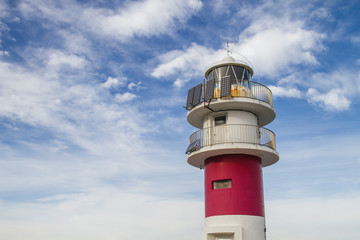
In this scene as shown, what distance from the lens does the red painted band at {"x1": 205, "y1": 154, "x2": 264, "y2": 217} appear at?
19641 mm

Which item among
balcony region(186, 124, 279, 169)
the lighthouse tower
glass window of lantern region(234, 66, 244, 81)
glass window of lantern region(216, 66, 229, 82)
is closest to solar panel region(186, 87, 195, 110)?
the lighthouse tower

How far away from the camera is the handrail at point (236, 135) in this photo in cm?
2050

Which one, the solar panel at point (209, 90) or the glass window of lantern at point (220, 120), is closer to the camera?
the solar panel at point (209, 90)

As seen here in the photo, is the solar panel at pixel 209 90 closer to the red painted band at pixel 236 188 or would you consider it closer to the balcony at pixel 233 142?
the balcony at pixel 233 142

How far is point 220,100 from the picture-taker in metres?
20.5

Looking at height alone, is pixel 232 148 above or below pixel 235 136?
below

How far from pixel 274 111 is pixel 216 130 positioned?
12.4ft

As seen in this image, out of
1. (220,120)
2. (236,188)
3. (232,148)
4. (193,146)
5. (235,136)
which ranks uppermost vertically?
(220,120)

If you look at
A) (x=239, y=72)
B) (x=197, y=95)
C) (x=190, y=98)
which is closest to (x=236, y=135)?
(x=197, y=95)

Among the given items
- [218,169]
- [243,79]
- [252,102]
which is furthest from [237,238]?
[243,79]

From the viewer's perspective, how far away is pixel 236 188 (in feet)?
65.2

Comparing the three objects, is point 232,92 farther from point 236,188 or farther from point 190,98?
point 236,188

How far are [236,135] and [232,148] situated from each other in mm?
1134

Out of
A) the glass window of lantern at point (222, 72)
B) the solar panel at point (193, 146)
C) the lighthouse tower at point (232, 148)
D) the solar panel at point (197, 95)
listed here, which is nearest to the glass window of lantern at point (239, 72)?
the lighthouse tower at point (232, 148)
